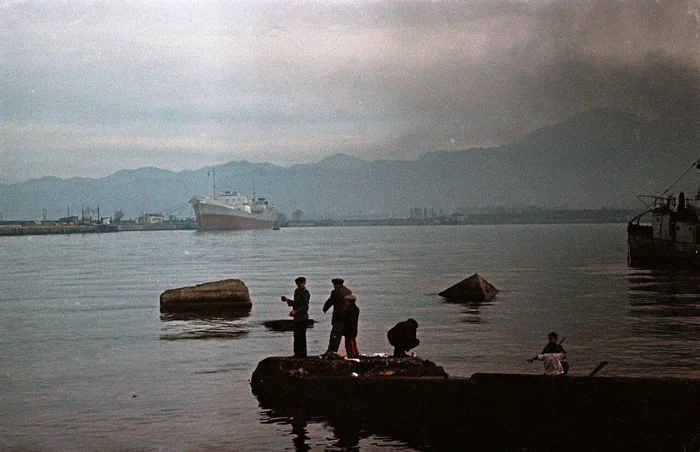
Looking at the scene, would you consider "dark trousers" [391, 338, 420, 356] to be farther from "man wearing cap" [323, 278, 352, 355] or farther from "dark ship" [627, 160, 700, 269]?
"dark ship" [627, 160, 700, 269]

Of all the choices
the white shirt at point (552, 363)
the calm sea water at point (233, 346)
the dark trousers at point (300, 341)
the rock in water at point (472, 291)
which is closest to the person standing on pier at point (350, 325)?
the dark trousers at point (300, 341)

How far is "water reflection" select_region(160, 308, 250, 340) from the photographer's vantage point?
107 ft

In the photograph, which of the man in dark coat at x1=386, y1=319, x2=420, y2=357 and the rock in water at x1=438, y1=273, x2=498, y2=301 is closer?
the man in dark coat at x1=386, y1=319, x2=420, y2=357

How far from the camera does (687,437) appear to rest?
50.1 ft

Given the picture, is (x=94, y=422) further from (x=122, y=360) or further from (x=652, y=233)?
(x=652, y=233)

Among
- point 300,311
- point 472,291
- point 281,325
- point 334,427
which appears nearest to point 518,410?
point 334,427

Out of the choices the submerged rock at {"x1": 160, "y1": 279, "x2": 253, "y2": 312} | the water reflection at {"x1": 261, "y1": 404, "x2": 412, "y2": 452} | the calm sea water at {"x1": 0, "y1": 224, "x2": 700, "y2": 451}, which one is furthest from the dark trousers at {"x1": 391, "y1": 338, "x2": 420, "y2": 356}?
the submerged rock at {"x1": 160, "y1": 279, "x2": 253, "y2": 312}

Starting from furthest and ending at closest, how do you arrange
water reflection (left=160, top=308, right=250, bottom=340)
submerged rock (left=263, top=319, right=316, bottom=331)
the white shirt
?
submerged rock (left=263, top=319, right=316, bottom=331)
water reflection (left=160, top=308, right=250, bottom=340)
the white shirt

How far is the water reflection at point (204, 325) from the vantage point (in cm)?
3252

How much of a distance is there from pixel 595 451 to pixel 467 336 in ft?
51.8

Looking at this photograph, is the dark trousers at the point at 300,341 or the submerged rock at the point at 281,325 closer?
the dark trousers at the point at 300,341

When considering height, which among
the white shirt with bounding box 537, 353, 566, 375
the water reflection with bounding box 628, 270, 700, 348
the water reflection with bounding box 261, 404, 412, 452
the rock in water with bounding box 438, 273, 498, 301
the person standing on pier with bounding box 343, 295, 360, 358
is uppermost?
the person standing on pier with bounding box 343, 295, 360, 358

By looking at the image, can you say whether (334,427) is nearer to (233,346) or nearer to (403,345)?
(403,345)

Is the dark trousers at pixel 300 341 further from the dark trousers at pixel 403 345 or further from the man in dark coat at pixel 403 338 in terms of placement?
the dark trousers at pixel 403 345
